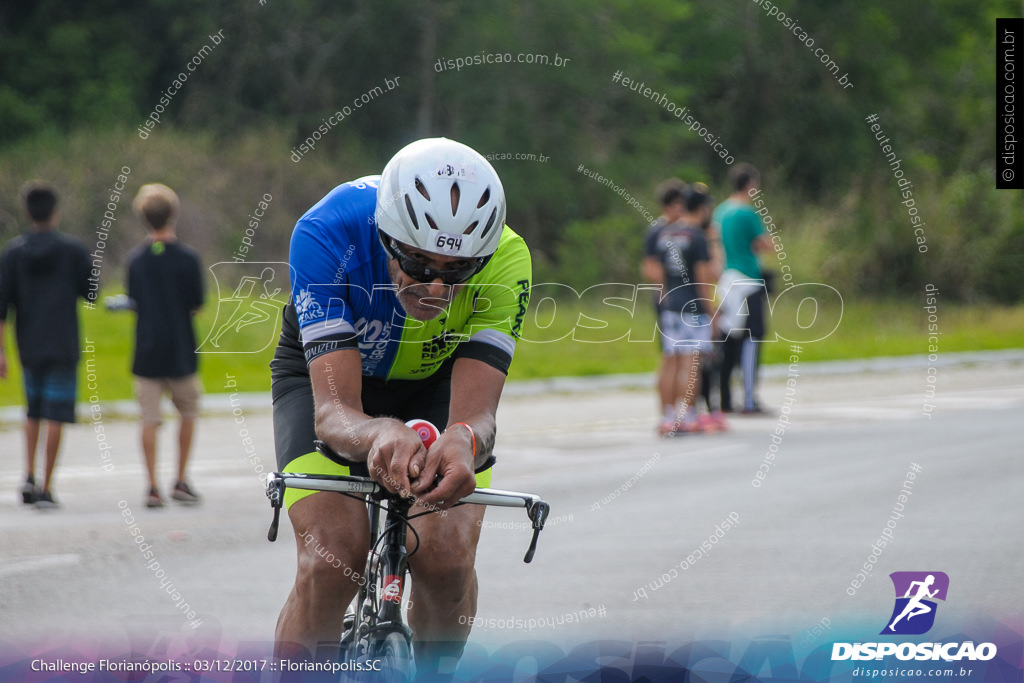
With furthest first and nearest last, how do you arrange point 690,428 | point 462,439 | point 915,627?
point 690,428
point 915,627
point 462,439

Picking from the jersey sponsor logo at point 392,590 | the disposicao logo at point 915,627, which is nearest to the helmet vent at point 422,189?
the jersey sponsor logo at point 392,590

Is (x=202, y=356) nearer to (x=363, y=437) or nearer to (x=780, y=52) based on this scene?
(x=363, y=437)

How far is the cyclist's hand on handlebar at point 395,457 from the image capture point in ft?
9.70

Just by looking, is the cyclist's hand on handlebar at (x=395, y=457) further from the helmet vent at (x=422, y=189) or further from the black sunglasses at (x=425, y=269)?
the helmet vent at (x=422, y=189)

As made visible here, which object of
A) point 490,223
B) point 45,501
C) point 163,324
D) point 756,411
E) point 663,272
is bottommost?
point 45,501

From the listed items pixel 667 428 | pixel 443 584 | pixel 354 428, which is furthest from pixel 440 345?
pixel 667 428

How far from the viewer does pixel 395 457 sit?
117 inches

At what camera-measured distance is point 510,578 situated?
6.23 metres

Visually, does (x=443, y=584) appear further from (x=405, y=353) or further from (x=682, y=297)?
(x=682, y=297)

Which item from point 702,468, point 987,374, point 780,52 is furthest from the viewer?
point 780,52

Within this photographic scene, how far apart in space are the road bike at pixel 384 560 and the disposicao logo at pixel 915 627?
6.18 feet

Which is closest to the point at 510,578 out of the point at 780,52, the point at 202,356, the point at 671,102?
the point at 202,356

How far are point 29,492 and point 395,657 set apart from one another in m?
5.30

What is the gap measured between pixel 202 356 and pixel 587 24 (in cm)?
1085
